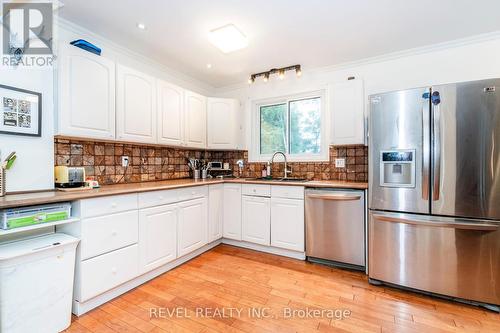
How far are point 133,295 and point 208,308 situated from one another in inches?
27.7

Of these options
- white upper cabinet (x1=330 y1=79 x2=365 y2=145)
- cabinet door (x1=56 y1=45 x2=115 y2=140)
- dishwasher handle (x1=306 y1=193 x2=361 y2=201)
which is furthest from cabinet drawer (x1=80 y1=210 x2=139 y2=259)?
white upper cabinet (x1=330 y1=79 x2=365 y2=145)

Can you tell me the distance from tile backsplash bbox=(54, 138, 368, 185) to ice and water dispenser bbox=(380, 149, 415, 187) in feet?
2.60

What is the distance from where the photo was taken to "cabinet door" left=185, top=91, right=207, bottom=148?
123 inches

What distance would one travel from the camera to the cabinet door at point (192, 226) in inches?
99.5

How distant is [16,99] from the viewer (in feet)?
5.87

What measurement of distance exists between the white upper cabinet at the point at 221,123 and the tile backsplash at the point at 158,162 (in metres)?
0.40

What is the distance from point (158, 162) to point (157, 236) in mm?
1146

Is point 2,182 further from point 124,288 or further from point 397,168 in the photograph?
point 397,168

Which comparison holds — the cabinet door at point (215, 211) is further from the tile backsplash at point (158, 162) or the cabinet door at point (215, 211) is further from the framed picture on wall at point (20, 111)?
the framed picture on wall at point (20, 111)

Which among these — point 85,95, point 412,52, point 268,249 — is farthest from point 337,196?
point 85,95

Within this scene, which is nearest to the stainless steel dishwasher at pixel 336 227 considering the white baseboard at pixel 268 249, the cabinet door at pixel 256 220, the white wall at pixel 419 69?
the white baseboard at pixel 268 249

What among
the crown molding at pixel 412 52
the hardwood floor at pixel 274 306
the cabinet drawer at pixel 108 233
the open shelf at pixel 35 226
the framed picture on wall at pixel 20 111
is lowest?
the hardwood floor at pixel 274 306

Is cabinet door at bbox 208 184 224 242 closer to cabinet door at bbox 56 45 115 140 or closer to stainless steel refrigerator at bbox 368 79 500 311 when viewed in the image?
cabinet door at bbox 56 45 115 140

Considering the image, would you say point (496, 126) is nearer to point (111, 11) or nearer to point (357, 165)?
point (357, 165)
